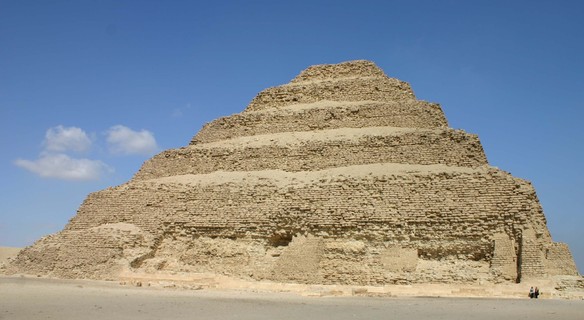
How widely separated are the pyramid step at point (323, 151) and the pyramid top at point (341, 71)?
6075mm

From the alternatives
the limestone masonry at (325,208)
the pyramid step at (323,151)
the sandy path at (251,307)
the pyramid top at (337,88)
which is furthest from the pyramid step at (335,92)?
the sandy path at (251,307)

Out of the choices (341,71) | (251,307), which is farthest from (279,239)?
(341,71)

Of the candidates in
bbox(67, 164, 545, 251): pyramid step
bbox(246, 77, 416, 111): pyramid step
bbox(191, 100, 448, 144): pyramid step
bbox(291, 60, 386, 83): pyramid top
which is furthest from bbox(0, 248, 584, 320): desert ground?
bbox(291, 60, 386, 83): pyramid top

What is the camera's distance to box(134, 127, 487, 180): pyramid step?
78.4 feet

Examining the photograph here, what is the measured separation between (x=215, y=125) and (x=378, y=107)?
8.86 m

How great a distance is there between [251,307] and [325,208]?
964cm

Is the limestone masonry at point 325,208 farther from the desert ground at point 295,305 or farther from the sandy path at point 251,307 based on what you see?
the sandy path at point 251,307

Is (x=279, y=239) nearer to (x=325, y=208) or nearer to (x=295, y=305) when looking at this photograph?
(x=325, y=208)

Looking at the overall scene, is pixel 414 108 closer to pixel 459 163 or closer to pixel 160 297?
pixel 459 163

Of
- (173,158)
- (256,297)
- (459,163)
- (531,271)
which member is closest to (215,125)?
(173,158)

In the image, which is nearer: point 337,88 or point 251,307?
point 251,307

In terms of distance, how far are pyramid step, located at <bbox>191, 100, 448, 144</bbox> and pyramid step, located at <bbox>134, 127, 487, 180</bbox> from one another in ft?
1.87

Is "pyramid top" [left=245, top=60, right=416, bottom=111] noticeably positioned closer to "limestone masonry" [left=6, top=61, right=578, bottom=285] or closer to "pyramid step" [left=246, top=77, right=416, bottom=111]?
"pyramid step" [left=246, top=77, right=416, bottom=111]

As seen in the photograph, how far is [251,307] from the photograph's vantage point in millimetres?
13562
